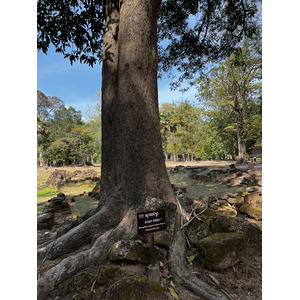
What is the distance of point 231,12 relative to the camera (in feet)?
19.6

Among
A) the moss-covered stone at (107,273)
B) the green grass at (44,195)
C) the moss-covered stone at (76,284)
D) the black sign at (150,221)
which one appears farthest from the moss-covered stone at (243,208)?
the green grass at (44,195)

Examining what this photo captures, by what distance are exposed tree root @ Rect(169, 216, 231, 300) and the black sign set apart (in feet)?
1.79

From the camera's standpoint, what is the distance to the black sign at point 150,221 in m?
1.75

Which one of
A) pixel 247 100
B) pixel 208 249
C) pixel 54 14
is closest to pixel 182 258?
pixel 208 249

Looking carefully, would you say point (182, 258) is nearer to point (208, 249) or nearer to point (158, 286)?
point (208, 249)

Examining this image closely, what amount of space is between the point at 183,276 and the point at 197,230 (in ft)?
2.31

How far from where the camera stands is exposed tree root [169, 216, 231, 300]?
Result: 1766 mm

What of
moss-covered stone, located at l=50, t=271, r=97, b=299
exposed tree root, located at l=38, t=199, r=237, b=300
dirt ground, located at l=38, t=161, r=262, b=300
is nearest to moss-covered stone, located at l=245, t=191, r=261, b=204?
dirt ground, located at l=38, t=161, r=262, b=300

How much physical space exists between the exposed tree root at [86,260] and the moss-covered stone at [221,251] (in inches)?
34.7

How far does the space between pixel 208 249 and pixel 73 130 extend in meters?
18.6

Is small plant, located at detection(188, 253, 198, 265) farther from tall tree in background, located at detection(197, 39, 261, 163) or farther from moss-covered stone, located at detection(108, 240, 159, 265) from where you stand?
tall tree in background, located at detection(197, 39, 261, 163)

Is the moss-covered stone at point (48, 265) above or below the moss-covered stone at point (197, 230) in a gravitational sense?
below

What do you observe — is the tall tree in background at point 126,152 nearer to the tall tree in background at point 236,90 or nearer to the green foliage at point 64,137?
the tall tree in background at point 236,90

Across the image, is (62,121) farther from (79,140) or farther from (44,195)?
(44,195)
